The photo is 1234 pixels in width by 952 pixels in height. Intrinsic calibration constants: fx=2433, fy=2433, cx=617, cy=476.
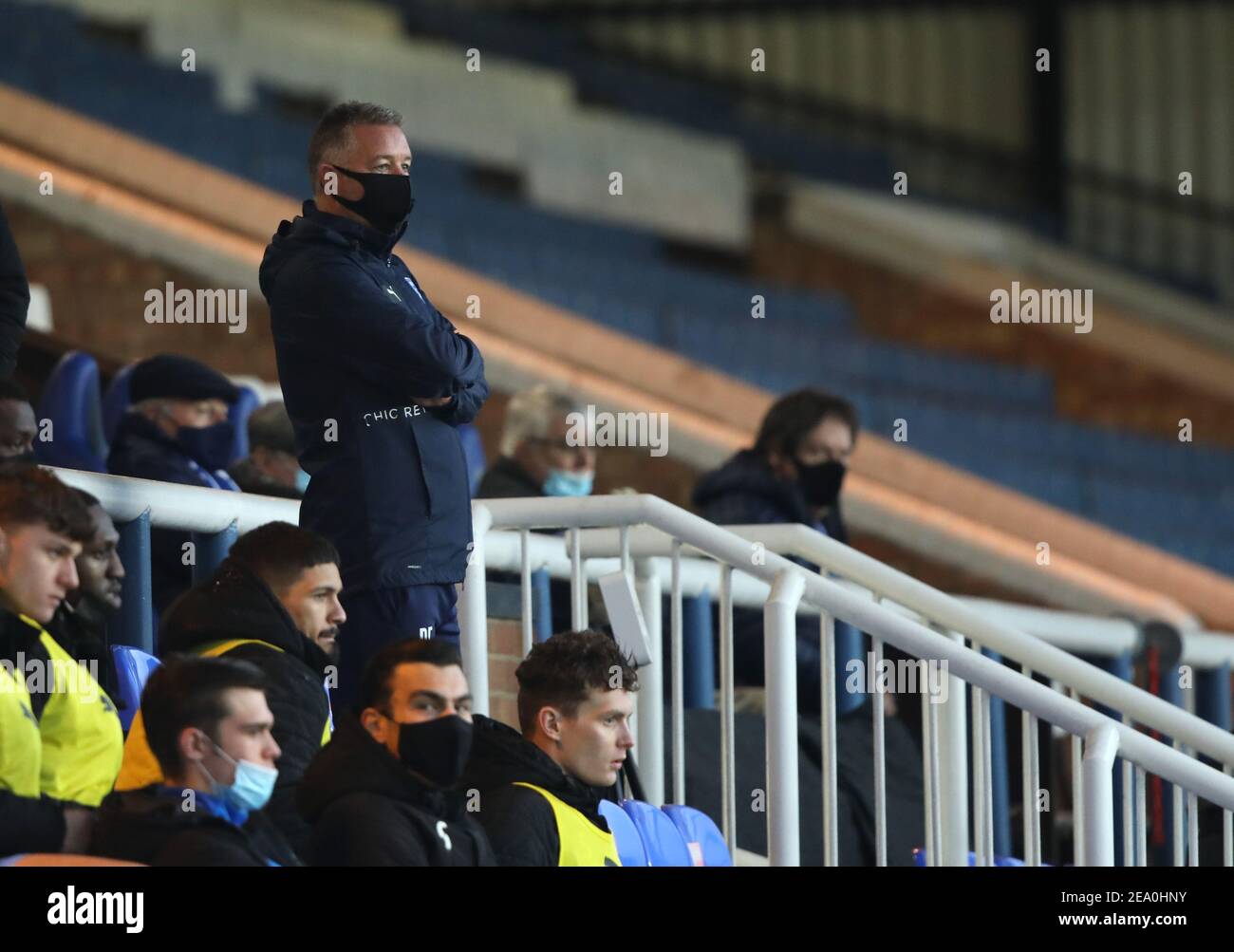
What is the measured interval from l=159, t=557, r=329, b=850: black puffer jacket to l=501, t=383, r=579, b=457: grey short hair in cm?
237

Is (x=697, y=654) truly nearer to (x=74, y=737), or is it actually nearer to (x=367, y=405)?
(x=367, y=405)

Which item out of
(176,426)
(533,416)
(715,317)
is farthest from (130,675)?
(715,317)

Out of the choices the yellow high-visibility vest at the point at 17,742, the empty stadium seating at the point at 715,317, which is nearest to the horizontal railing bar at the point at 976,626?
the yellow high-visibility vest at the point at 17,742

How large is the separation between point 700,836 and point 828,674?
1.70 feet

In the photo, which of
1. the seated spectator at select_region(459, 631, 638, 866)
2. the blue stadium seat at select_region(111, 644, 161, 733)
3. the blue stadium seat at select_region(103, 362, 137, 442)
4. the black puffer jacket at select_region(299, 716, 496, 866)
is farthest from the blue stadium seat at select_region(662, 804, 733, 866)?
the blue stadium seat at select_region(103, 362, 137, 442)

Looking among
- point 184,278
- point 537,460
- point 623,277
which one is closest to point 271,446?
point 537,460

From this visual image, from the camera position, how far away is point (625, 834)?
4.93m

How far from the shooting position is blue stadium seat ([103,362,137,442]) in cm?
653
